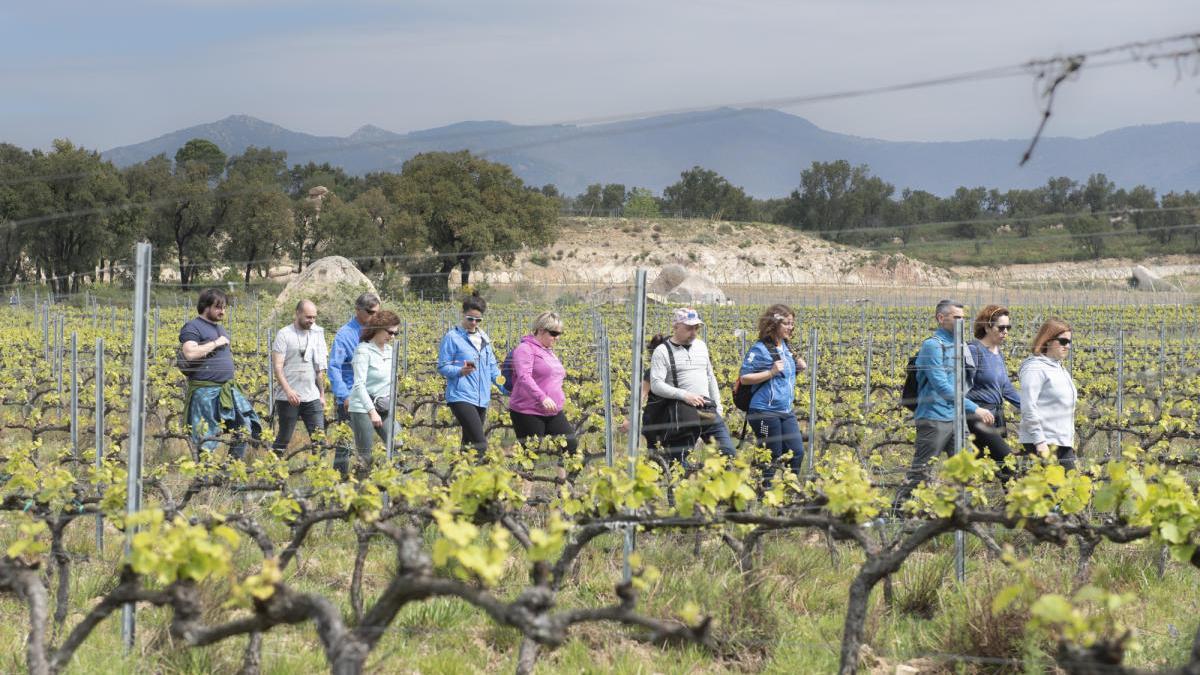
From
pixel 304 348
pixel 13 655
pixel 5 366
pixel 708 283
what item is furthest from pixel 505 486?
pixel 708 283

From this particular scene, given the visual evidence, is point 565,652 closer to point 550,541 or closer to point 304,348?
point 550,541

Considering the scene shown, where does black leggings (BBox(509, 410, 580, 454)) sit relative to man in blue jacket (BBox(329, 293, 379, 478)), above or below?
below

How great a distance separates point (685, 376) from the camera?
21.4 ft

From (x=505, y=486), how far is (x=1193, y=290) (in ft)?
160

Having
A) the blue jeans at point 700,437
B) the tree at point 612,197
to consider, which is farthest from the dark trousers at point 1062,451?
the tree at point 612,197

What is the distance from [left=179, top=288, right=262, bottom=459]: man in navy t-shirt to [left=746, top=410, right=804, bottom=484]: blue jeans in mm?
3297

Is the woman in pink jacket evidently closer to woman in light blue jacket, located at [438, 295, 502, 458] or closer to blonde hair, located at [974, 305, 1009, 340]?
woman in light blue jacket, located at [438, 295, 502, 458]

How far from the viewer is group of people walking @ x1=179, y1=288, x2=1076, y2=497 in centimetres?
616

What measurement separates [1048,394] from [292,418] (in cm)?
459

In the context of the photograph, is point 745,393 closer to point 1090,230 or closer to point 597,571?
point 597,571

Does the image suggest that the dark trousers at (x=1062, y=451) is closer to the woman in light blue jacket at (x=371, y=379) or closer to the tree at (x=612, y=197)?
the woman in light blue jacket at (x=371, y=379)

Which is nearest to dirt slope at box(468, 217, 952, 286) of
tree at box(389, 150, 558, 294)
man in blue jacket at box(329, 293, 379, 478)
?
tree at box(389, 150, 558, 294)

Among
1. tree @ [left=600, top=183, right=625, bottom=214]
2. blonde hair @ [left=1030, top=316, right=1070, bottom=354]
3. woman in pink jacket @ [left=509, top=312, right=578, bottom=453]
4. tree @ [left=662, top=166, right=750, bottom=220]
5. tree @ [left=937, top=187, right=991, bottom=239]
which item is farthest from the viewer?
tree @ [left=600, top=183, right=625, bottom=214]

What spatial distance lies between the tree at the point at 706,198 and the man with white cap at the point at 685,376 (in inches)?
2948
